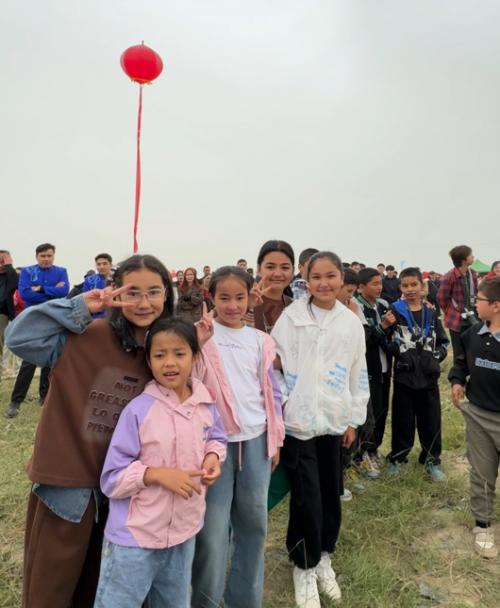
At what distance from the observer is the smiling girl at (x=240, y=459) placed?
168cm

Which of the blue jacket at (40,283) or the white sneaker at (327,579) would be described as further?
the blue jacket at (40,283)

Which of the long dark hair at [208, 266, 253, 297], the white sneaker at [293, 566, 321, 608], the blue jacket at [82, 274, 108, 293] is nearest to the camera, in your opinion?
the long dark hair at [208, 266, 253, 297]

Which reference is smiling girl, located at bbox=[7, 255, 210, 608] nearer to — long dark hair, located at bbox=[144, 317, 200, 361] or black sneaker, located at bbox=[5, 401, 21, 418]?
long dark hair, located at bbox=[144, 317, 200, 361]

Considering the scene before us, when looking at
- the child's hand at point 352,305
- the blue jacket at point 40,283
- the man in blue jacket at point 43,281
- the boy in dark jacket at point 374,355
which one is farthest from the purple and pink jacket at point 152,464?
the blue jacket at point 40,283

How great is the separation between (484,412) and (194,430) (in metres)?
1.98

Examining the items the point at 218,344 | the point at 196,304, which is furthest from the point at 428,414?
the point at 196,304

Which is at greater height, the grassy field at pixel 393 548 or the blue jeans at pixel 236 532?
the blue jeans at pixel 236 532

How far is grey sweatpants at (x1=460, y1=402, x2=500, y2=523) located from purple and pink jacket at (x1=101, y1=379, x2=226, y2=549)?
1867 mm

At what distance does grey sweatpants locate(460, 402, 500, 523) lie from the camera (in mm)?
2615

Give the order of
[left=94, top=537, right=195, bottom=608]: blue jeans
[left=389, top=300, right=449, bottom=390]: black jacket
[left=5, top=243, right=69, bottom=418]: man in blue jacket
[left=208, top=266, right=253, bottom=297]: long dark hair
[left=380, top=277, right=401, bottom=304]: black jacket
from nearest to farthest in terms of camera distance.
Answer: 1. [left=94, top=537, right=195, bottom=608]: blue jeans
2. [left=208, top=266, right=253, bottom=297]: long dark hair
3. [left=389, top=300, right=449, bottom=390]: black jacket
4. [left=5, top=243, right=69, bottom=418]: man in blue jacket
5. [left=380, top=277, right=401, bottom=304]: black jacket

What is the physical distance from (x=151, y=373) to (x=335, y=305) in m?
1.03

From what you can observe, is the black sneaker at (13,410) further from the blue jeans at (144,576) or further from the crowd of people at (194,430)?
the blue jeans at (144,576)

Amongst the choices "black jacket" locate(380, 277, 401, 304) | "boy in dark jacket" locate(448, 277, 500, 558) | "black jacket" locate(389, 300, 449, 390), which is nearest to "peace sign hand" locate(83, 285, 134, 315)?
"boy in dark jacket" locate(448, 277, 500, 558)

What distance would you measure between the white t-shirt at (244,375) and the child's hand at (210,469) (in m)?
0.18
